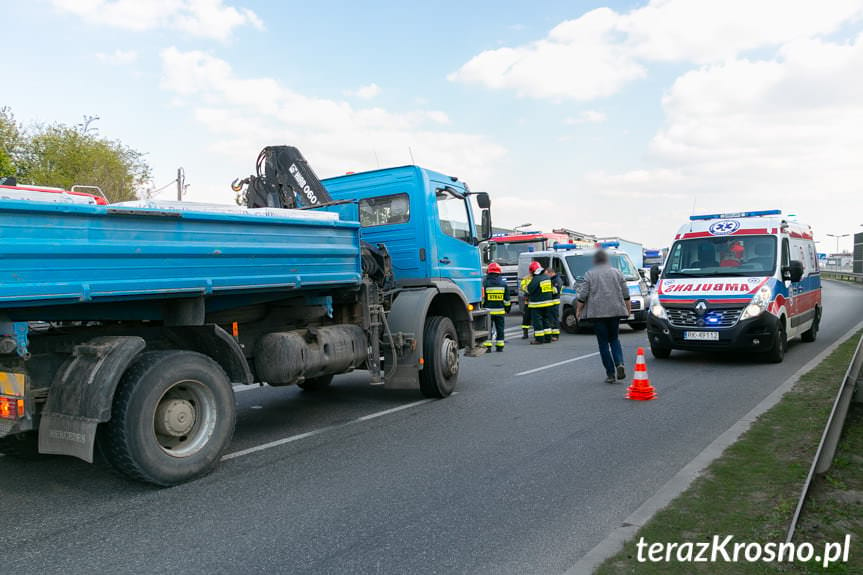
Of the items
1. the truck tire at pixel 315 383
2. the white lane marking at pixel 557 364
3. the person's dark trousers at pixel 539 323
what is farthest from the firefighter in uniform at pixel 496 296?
the truck tire at pixel 315 383

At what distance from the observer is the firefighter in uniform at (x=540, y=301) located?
45.8ft

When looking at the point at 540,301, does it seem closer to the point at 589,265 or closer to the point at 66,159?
the point at 589,265

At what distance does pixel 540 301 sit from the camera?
14062 mm

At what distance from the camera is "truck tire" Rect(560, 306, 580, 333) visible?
648 inches

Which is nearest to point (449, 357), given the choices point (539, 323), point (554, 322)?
point (539, 323)

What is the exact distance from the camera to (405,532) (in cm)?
388

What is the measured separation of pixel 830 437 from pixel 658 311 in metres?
5.16

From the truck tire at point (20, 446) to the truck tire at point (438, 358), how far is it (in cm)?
400

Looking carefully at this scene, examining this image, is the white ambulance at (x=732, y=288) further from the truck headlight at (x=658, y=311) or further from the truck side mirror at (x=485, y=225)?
the truck side mirror at (x=485, y=225)

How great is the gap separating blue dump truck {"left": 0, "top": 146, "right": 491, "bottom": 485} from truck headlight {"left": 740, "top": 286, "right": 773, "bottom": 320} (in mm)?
4817

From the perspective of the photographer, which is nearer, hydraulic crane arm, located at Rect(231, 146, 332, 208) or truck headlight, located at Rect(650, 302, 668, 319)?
hydraulic crane arm, located at Rect(231, 146, 332, 208)

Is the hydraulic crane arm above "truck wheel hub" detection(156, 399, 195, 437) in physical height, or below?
above

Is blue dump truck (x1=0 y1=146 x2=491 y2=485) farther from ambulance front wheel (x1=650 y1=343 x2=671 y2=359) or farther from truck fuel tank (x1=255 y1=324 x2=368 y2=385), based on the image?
ambulance front wheel (x1=650 y1=343 x2=671 y2=359)

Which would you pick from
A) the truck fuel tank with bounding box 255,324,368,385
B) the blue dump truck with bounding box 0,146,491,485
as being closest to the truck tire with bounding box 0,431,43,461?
the blue dump truck with bounding box 0,146,491,485
